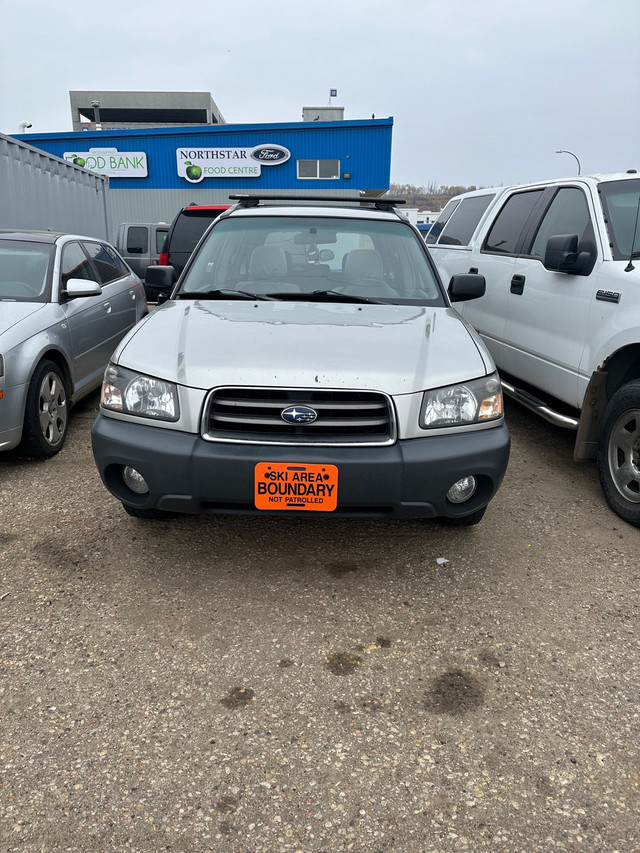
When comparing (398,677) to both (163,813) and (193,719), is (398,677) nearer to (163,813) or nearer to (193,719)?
(193,719)

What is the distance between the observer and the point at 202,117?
4825cm

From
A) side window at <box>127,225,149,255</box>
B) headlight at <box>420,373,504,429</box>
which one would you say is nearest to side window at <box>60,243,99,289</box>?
headlight at <box>420,373,504,429</box>

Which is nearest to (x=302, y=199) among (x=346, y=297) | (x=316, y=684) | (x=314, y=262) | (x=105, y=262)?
(x=314, y=262)

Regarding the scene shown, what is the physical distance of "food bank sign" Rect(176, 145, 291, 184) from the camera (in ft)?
85.0

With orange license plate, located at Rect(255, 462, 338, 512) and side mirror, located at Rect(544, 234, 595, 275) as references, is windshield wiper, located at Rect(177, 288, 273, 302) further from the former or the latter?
side mirror, located at Rect(544, 234, 595, 275)

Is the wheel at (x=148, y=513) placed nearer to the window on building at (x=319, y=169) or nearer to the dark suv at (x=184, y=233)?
the dark suv at (x=184, y=233)

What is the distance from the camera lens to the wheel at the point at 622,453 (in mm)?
3598

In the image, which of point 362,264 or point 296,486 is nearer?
point 296,486

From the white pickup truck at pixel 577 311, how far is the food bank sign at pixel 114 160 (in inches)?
956

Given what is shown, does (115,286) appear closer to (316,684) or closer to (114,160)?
(316,684)

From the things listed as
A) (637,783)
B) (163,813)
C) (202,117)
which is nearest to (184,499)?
(163,813)

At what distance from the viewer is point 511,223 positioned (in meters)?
5.56

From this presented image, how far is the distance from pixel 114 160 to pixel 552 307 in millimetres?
26405

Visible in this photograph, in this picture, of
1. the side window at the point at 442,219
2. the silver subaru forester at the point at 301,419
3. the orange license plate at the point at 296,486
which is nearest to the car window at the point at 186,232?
the side window at the point at 442,219
